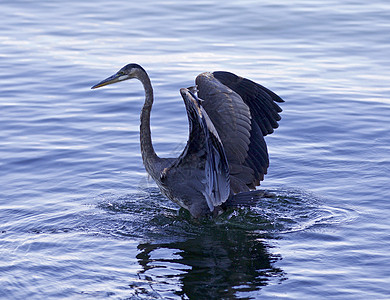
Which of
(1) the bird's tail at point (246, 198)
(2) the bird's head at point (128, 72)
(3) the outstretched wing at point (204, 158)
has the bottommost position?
(1) the bird's tail at point (246, 198)

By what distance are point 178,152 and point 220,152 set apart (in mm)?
2694

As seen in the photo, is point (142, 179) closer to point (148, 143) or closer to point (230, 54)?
point (148, 143)

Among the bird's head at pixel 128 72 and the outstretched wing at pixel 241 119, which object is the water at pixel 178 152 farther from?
the bird's head at pixel 128 72

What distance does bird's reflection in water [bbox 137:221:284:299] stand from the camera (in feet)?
20.5

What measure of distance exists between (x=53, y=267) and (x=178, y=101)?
4.93 m

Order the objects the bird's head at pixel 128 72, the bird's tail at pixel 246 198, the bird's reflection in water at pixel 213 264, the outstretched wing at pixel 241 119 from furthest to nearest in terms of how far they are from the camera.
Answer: the bird's head at pixel 128 72 → the outstretched wing at pixel 241 119 → the bird's tail at pixel 246 198 → the bird's reflection in water at pixel 213 264

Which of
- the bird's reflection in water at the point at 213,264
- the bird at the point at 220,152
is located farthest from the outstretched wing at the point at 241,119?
the bird's reflection in water at the point at 213,264

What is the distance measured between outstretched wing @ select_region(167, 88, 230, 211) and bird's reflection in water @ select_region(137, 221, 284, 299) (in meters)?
0.44

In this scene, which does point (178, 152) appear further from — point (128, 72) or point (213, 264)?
point (213, 264)

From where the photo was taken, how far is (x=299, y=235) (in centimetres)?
731

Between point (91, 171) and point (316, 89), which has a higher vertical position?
point (316, 89)

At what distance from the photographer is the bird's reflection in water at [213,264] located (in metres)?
6.25

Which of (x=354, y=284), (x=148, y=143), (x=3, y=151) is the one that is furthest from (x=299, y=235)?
(x=3, y=151)

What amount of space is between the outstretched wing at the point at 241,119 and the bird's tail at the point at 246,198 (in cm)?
42
